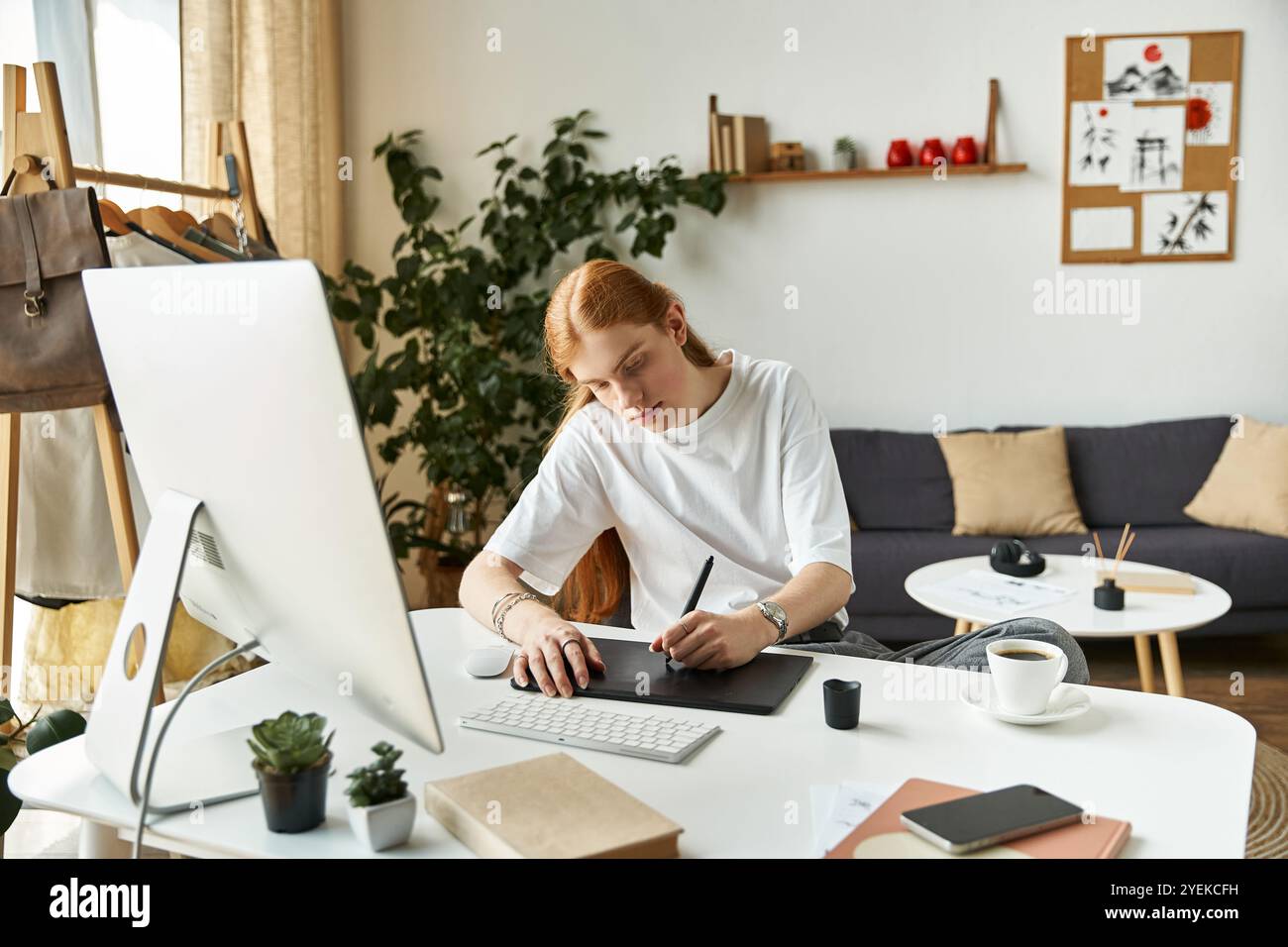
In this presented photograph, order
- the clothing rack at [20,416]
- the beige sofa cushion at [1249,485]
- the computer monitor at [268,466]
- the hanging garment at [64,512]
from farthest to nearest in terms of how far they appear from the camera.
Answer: the beige sofa cushion at [1249,485], the hanging garment at [64,512], the clothing rack at [20,416], the computer monitor at [268,466]

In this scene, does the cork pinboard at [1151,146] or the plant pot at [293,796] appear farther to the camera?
the cork pinboard at [1151,146]

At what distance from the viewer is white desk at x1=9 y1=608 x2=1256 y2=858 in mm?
922

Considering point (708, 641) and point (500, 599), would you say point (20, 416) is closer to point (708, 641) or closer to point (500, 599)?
point (500, 599)

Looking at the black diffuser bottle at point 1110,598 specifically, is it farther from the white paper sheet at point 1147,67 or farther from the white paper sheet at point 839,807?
the white paper sheet at point 1147,67

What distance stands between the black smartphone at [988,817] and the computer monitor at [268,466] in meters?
0.41

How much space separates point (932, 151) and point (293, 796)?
3621 millimetres

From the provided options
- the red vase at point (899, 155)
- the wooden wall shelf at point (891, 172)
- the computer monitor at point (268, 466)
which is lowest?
the computer monitor at point (268, 466)

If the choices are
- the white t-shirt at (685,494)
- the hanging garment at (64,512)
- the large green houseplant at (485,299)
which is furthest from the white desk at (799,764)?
the large green houseplant at (485,299)

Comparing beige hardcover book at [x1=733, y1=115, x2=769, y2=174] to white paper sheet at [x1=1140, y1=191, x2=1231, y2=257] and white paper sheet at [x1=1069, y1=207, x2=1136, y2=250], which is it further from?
white paper sheet at [x1=1140, y1=191, x2=1231, y2=257]

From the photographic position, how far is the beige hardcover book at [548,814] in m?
0.85

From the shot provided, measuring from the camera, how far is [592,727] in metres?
1.15

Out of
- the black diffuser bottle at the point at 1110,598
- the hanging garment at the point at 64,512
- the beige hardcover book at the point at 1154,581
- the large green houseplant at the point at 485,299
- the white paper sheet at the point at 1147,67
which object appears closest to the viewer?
the hanging garment at the point at 64,512

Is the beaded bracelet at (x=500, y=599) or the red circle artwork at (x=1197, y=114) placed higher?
the red circle artwork at (x=1197, y=114)
